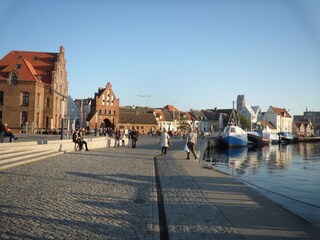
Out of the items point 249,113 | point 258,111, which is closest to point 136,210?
point 249,113

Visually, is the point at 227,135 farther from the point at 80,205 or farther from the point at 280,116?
the point at 280,116

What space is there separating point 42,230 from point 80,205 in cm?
180

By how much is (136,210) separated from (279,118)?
152211 millimetres

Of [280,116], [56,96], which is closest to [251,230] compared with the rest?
[56,96]

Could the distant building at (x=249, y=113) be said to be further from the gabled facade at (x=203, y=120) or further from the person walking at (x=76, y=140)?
the person walking at (x=76, y=140)

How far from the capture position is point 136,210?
6.98 metres

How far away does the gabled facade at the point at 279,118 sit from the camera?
144 meters

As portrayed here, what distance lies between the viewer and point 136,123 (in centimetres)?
10050

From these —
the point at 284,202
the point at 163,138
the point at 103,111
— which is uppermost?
the point at 103,111

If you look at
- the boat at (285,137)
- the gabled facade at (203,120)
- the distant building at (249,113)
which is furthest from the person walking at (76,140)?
the gabled facade at (203,120)

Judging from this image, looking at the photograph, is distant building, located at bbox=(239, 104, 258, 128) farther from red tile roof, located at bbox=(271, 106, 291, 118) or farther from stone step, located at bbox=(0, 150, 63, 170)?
stone step, located at bbox=(0, 150, 63, 170)

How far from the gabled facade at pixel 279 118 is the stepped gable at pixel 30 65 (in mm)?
113215

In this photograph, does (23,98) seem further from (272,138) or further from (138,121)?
(272,138)

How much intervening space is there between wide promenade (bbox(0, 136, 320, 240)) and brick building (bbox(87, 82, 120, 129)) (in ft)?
255
